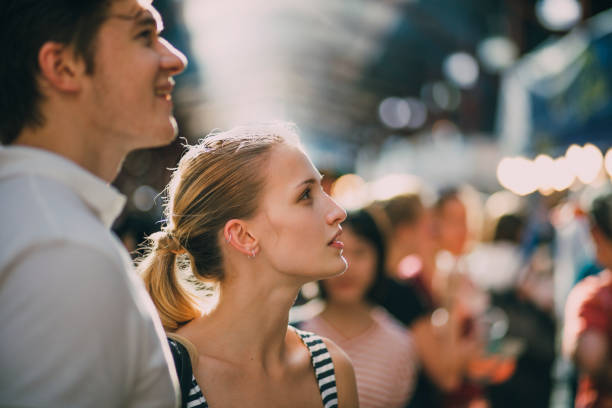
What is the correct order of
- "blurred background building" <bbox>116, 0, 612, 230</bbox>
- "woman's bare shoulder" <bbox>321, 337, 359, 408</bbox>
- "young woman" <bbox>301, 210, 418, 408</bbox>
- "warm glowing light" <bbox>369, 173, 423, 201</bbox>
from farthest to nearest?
"blurred background building" <bbox>116, 0, 612, 230</bbox> < "warm glowing light" <bbox>369, 173, 423, 201</bbox> < "young woman" <bbox>301, 210, 418, 408</bbox> < "woman's bare shoulder" <bbox>321, 337, 359, 408</bbox>

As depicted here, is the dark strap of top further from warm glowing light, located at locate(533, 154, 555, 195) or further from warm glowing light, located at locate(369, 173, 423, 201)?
warm glowing light, located at locate(533, 154, 555, 195)

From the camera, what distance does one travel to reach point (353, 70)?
1791 centimetres

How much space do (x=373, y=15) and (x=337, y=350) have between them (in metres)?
11.7

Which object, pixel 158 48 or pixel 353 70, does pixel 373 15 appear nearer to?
pixel 353 70

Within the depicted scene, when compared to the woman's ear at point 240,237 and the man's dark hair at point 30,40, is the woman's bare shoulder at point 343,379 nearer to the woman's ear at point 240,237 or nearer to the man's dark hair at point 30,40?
the woman's ear at point 240,237

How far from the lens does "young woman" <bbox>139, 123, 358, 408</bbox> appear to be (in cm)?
159

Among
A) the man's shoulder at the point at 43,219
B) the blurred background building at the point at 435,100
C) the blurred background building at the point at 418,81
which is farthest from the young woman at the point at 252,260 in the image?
the man's shoulder at the point at 43,219

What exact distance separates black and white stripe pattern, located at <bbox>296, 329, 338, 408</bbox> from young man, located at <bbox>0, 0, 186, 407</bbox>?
804 millimetres

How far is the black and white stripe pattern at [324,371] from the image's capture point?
167 centimetres

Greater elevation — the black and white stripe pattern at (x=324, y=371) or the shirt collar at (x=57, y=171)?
the shirt collar at (x=57, y=171)

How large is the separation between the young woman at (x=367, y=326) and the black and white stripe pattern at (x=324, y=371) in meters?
0.56

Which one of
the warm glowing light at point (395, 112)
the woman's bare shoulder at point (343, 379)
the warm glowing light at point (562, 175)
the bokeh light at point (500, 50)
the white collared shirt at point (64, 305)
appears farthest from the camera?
the warm glowing light at point (395, 112)

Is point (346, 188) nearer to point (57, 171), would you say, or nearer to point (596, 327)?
point (596, 327)

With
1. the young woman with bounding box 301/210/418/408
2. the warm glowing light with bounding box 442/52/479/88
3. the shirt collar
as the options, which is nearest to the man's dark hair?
the shirt collar
